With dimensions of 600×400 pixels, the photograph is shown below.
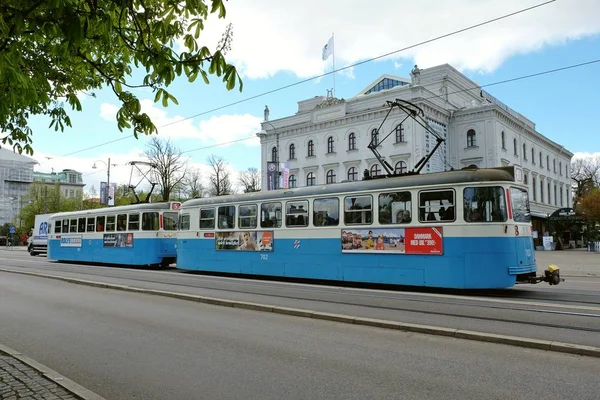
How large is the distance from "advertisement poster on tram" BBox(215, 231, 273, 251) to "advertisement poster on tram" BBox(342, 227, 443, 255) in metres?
3.25

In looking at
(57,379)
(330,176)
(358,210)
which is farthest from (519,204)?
(330,176)

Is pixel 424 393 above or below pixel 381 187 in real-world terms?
below

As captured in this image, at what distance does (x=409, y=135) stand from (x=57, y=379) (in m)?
44.7

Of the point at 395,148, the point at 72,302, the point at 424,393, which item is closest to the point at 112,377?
the point at 424,393

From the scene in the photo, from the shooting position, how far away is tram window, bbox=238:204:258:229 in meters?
16.5

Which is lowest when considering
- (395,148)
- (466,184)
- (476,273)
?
(476,273)

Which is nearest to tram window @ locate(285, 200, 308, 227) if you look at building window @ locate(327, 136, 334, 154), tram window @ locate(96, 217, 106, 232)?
tram window @ locate(96, 217, 106, 232)

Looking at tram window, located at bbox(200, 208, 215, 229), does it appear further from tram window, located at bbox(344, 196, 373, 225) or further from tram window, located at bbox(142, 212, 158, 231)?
tram window, located at bbox(344, 196, 373, 225)

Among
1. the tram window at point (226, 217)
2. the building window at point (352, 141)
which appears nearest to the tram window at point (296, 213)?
the tram window at point (226, 217)

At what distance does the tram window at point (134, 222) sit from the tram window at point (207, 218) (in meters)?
5.61

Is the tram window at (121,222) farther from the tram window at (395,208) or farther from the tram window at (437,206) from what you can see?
the tram window at (437,206)

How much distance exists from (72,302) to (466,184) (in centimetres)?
976

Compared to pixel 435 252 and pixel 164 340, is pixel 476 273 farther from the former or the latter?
pixel 164 340

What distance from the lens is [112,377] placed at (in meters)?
5.37
